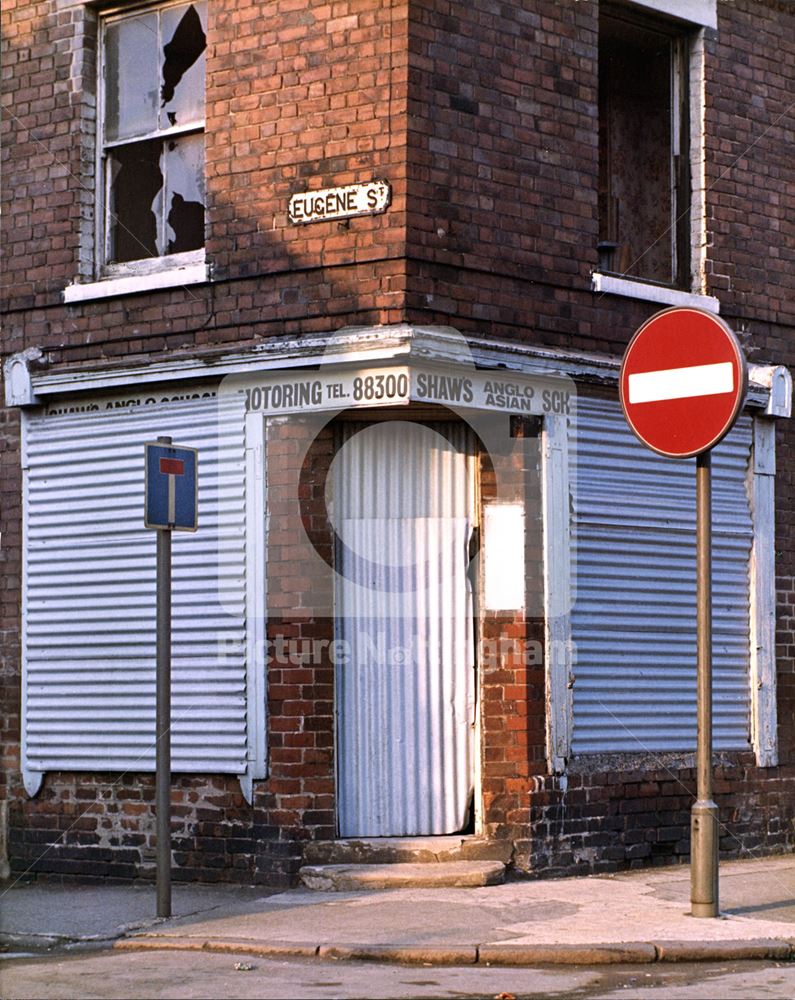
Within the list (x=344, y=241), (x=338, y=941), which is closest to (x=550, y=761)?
(x=338, y=941)

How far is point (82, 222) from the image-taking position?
12.0 m

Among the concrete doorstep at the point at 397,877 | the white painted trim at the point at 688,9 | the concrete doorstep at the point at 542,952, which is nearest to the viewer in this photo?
the concrete doorstep at the point at 542,952

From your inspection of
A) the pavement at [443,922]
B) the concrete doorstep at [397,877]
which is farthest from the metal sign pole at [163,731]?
the concrete doorstep at [397,877]

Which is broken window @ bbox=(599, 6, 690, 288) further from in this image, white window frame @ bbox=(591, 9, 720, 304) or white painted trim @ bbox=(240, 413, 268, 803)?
white painted trim @ bbox=(240, 413, 268, 803)

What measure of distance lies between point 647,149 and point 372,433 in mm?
3262

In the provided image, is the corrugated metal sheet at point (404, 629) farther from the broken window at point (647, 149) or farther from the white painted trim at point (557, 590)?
the broken window at point (647, 149)

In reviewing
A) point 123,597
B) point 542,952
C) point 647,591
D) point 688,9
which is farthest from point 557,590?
point 688,9

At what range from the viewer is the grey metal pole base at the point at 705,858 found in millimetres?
9062

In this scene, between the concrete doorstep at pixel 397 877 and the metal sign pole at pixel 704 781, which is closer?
the metal sign pole at pixel 704 781

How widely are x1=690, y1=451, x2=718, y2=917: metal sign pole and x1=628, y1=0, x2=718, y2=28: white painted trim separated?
4247mm

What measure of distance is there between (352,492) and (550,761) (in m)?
2.14

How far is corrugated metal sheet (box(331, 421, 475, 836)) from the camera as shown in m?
10.9

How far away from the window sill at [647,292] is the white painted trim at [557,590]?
1.05 meters

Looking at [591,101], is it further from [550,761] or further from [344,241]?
[550,761]
